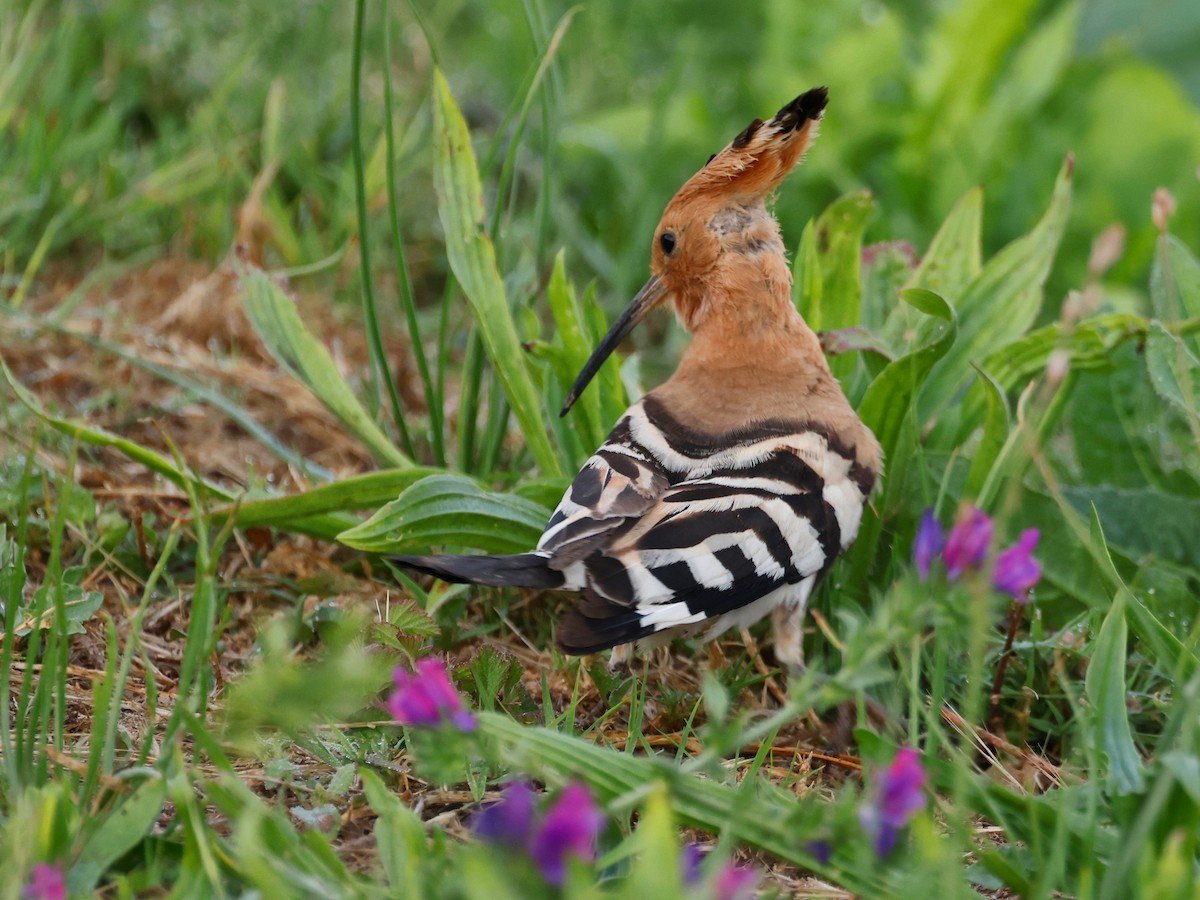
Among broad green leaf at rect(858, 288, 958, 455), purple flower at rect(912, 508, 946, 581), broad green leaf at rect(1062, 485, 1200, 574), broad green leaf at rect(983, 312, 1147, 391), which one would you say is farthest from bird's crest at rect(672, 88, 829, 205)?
purple flower at rect(912, 508, 946, 581)

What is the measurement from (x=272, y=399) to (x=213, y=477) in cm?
39

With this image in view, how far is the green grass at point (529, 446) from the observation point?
1.30 metres

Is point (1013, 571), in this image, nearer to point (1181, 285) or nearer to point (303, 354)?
point (1181, 285)

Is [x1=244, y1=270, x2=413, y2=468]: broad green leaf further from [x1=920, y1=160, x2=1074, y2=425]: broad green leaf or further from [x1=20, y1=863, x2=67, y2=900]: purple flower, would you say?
[x1=20, y1=863, x2=67, y2=900]: purple flower

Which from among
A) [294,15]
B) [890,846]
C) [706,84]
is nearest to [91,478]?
[890,846]

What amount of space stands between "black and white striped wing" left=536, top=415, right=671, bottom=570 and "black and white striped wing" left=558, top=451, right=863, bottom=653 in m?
0.02

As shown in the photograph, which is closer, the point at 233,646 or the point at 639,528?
the point at 639,528

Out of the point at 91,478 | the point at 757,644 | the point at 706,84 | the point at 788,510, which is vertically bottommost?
the point at 757,644

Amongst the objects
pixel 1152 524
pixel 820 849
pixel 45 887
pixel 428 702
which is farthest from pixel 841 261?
pixel 45 887

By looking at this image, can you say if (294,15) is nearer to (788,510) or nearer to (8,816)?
(788,510)

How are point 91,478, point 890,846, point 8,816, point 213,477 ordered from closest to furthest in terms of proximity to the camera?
point 890,846 → point 8,816 → point 91,478 → point 213,477

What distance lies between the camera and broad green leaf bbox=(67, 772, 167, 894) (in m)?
1.30

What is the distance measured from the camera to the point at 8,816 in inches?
55.1

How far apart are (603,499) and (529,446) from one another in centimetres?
47
